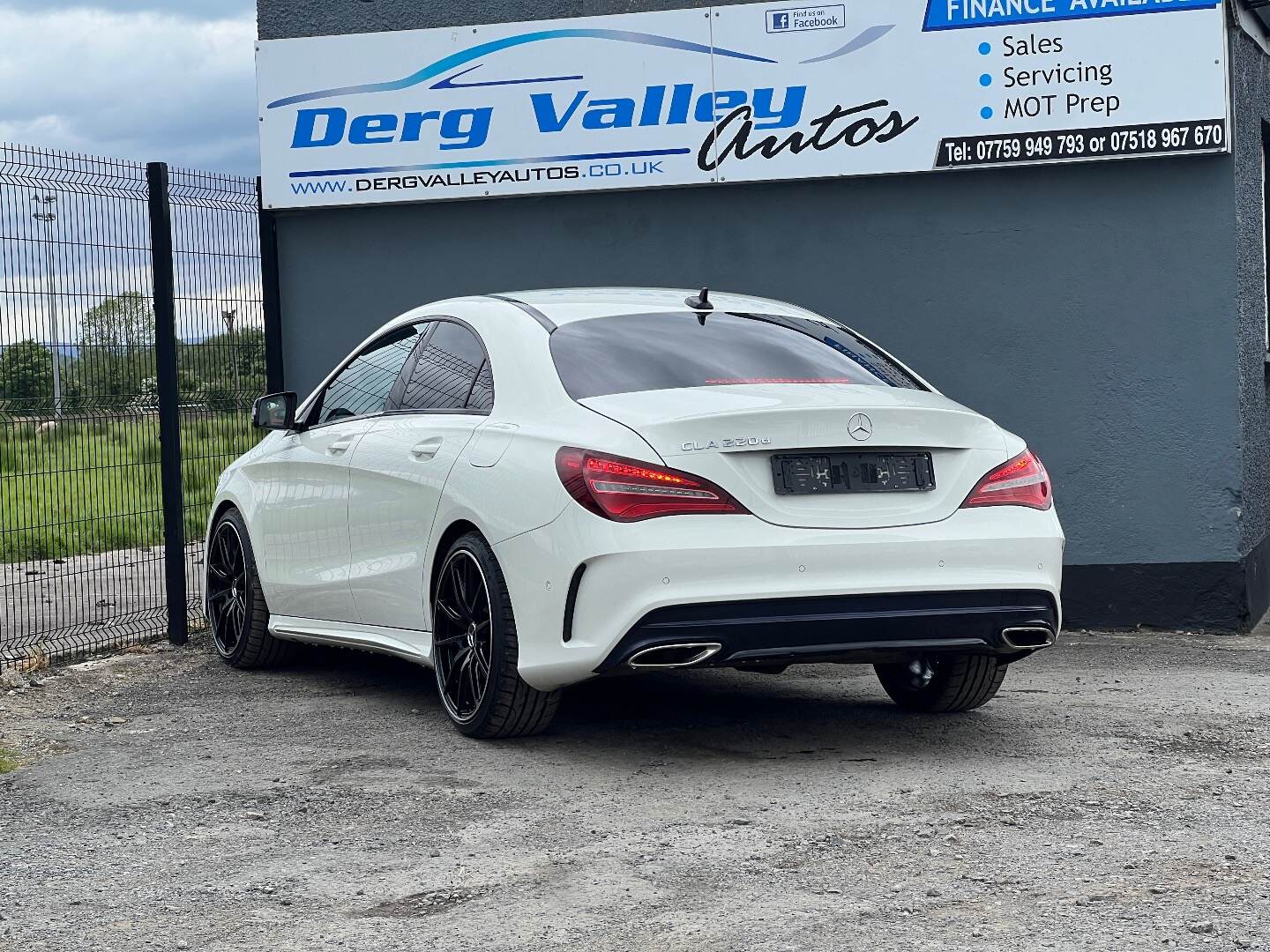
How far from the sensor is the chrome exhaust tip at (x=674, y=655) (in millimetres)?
5574

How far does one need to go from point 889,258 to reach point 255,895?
256 inches

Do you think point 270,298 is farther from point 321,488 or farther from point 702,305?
point 702,305

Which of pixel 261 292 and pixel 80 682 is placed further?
pixel 261 292

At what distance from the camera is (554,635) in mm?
5738

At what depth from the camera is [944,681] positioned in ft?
22.2

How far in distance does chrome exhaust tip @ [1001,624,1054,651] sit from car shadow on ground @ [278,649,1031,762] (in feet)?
1.49

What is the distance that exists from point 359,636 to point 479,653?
116 cm

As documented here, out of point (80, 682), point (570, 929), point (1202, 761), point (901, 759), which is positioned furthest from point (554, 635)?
point (80, 682)

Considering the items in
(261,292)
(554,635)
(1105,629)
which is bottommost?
(1105,629)

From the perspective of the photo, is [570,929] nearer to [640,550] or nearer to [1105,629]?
[640,550]

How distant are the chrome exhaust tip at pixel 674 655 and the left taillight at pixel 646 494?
41 cm

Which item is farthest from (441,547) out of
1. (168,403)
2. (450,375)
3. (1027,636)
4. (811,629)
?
(168,403)

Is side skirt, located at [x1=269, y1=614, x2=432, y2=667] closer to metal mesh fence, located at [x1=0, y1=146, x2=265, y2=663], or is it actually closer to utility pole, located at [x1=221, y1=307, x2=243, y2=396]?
metal mesh fence, located at [x1=0, y1=146, x2=265, y2=663]

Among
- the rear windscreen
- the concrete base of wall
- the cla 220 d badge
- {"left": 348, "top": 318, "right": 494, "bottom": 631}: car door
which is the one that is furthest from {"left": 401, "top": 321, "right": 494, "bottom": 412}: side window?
the concrete base of wall
